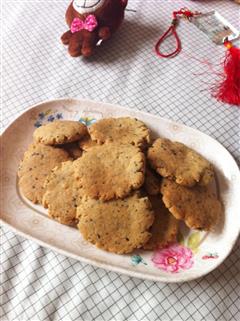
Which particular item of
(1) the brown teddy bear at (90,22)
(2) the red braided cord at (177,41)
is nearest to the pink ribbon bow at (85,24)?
(1) the brown teddy bear at (90,22)

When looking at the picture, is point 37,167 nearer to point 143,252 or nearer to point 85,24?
point 143,252

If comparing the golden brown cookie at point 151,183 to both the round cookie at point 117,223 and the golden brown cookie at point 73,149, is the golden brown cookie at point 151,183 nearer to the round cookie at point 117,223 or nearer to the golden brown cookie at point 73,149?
the round cookie at point 117,223

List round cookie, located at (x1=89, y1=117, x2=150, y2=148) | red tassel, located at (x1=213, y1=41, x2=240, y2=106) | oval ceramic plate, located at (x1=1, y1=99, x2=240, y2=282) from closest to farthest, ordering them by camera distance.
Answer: oval ceramic plate, located at (x1=1, y1=99, x2=240, y2=282) < round cookie, located at (x1=89, y1=117, x2=150, y2=148) < red tassel, located at (x1=213, y1=41, x2=240, y2=106)

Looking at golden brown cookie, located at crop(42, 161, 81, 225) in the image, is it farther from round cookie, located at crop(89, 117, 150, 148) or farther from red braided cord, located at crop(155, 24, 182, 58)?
red braided cord, located at crop(155, 24, 182, 58)

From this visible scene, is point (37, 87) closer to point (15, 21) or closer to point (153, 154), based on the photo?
point (15, 21)

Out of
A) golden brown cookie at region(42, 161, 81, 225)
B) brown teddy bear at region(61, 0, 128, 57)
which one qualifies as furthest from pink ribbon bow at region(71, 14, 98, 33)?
golden brown cookie at region(42, 161, 81, 225)

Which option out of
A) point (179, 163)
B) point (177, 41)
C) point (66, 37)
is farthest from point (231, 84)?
point (66, 37)

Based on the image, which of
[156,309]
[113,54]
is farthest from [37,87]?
[156,309]
